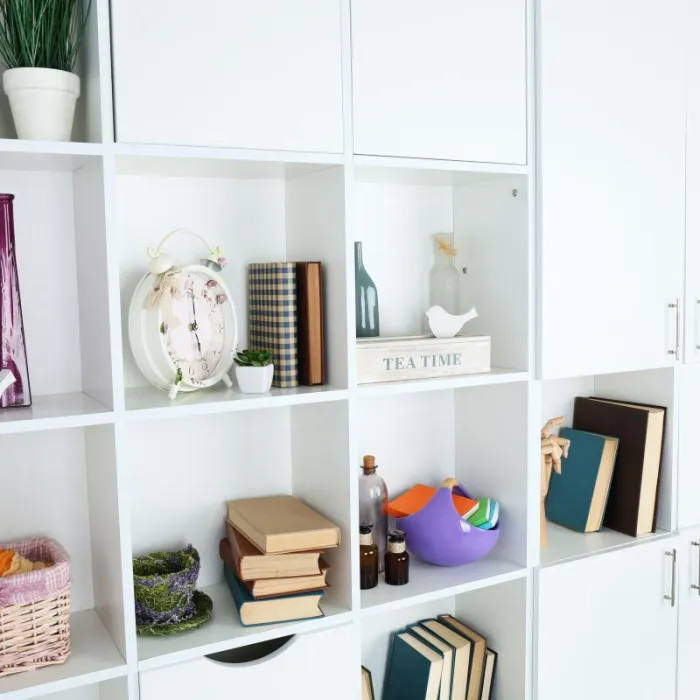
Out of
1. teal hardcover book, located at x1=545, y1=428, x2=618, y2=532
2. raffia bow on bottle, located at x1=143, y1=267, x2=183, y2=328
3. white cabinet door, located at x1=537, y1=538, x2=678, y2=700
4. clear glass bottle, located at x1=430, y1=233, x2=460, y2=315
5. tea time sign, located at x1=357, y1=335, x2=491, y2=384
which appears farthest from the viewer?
teal hardcover book, located at x1=545, y1=428, x2=618, y2=532

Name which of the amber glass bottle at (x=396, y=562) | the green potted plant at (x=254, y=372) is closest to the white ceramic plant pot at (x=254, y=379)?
the green potted plant at (x=254, y=372)

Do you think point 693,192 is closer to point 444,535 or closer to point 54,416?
point 444,535

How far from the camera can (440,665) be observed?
1823 mm

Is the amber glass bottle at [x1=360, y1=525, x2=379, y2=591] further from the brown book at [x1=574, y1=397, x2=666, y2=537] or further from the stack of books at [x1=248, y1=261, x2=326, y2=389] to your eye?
the brown book at [x1=574, y1=397, x2=666, y2=537]

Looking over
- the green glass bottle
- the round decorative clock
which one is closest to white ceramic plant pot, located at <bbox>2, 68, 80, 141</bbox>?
the round decorative clock

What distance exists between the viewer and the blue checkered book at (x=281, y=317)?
61.3 inches

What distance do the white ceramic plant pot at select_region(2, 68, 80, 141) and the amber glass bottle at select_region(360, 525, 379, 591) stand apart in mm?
957

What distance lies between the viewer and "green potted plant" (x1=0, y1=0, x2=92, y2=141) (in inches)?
50.9

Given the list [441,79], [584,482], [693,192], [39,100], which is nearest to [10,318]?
[39,100]

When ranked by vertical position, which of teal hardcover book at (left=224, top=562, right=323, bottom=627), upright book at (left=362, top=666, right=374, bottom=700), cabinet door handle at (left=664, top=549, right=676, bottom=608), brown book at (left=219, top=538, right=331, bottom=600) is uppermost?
brown book at (left=219, top=538, right=331, bottom=600)

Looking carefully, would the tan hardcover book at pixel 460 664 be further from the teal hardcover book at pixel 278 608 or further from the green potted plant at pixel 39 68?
the green potted plant at pixel 39 68

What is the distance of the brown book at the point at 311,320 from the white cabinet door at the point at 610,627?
27.6 inches

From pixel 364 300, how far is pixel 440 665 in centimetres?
85

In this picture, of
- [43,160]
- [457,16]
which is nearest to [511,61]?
[457,16]
